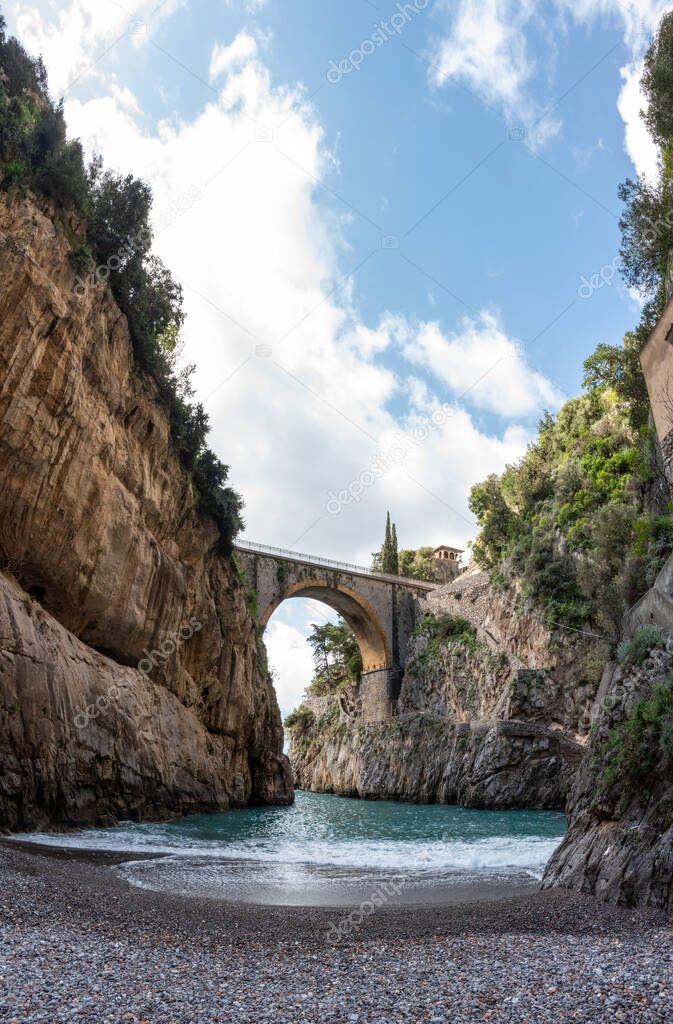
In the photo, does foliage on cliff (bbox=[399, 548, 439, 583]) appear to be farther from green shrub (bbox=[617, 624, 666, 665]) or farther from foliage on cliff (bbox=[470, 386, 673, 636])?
green shrub (bbox=[617, 624, 666, 665])

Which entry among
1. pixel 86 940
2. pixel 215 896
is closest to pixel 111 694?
pixel 215 896

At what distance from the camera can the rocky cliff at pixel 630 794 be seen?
19.5 ft

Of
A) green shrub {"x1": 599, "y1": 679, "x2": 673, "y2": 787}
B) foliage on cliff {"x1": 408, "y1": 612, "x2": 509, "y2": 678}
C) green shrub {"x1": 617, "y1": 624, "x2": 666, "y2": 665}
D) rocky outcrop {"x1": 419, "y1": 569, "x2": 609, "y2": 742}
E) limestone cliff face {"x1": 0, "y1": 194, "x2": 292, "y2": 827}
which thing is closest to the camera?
green shrub {"x1": 599, "y1": 679, "x2": 673, "y2": 787}

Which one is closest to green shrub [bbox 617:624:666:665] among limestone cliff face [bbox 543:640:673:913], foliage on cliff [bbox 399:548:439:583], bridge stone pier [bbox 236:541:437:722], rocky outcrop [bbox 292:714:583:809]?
limestone cliff face [bbox 543:640:673:913]

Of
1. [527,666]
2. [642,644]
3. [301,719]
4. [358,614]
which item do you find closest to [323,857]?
[642,644]

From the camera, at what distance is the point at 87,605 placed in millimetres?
16344

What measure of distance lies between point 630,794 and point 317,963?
13.6 ft

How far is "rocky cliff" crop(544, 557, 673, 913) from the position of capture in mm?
5945

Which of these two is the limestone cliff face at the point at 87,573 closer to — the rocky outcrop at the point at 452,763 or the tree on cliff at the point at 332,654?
the rocky outcrop at the point at 452,763

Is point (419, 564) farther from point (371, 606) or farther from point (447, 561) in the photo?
point (371, 606)

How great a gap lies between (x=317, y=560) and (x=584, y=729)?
21842 millimetres

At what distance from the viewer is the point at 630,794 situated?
687 centimetres

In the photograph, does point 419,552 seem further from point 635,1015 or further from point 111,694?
point 635,1015

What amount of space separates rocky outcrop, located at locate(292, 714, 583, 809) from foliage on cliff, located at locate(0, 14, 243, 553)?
48.8ft
